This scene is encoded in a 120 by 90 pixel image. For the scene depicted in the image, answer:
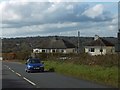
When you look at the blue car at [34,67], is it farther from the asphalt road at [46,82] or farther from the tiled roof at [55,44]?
the tiled roof at [55,44]

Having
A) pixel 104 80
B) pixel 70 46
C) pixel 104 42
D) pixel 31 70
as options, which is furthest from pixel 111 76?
pixel 70 46

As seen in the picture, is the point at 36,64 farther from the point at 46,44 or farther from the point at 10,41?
the point at 10,41

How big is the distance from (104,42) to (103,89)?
99.0 meters

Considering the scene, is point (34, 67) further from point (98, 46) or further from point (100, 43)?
point (100, 43)

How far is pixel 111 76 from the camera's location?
2480 centimetres

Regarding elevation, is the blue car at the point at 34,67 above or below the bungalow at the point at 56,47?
below

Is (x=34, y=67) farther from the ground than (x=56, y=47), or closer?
closer

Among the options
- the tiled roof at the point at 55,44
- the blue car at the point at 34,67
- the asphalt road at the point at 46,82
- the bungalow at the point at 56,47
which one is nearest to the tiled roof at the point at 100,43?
the bungalow at the point at 56,47

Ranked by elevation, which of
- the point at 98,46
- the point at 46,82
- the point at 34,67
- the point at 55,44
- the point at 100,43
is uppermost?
the point at 100,43

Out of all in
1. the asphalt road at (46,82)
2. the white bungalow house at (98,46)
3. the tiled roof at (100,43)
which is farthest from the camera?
the tiled roof at (100,43)

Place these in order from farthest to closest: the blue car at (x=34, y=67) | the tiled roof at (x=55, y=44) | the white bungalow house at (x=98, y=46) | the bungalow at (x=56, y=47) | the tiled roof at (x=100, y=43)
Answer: the tiled roof at (x=55, y=44) < the bungalow at (x=56, y=47) < the tiled roof at (x=100, y=43) < the white bungalow house at (x=98, y=46) < the blue car at (x=34, y=67)

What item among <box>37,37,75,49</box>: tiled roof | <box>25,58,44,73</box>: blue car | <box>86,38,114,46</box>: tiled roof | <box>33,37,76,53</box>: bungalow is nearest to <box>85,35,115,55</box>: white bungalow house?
<box>86,38,114,46</box>: tiled roof

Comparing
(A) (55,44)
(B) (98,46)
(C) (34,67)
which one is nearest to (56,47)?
(A) (55,44)

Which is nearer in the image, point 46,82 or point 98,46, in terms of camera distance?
point 46,82
